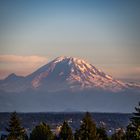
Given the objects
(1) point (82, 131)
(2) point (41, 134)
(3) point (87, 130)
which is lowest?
(1) point (82, 131)

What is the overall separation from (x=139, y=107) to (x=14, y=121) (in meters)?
31.5

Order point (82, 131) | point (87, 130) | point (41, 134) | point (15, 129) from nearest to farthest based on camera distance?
point (87, 130), point (82, 131), point (15, 129), point (41, 134)

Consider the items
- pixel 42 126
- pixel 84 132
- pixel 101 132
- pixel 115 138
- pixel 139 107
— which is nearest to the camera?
pixel 139 107

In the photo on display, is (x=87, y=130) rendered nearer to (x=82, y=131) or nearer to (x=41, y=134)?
(x=82, y=131)

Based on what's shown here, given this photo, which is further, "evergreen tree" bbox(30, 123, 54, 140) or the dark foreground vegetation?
"evergreen tree" bbox(30, 123, 54, 140)

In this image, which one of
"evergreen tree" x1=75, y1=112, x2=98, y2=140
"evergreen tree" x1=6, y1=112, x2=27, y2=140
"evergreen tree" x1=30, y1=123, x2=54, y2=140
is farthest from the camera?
"evergreen tree" x1=30, y1=123, x2=54, y2=140

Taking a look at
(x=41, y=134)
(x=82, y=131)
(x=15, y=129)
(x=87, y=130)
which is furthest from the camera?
(x=41, y=134)

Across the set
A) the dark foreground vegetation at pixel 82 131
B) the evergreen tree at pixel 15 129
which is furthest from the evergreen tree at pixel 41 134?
the evergreen tree at pixel 15 129

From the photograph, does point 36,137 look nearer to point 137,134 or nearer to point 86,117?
point 86,117

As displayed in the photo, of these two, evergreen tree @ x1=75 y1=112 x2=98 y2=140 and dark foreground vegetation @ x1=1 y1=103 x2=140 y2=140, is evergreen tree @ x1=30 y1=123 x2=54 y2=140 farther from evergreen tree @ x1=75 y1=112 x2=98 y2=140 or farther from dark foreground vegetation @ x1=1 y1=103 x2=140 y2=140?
evergreen tree @ x1=75 y1=112 x2=98 y2=140

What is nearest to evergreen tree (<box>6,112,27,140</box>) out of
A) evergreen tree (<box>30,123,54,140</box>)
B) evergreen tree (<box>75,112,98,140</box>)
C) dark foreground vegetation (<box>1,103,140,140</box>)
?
dark foreground vegetation (<box>1,103,140,140</box>)

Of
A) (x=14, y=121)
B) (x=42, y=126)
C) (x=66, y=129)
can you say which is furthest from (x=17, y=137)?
(x=42, y=126)

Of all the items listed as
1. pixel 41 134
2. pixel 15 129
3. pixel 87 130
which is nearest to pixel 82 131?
pixel 87 130

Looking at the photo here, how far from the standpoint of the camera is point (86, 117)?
3959 inches
